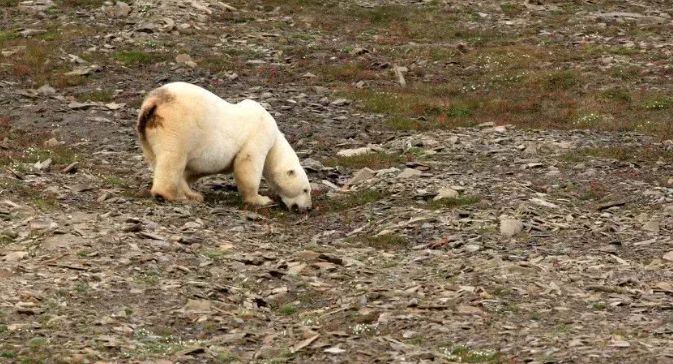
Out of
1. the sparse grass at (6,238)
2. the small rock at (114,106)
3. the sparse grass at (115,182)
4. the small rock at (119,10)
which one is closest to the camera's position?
the sparse grass at (6,238)

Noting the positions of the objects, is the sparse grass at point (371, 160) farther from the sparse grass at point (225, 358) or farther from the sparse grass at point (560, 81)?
the sparse grass at point (225, 358)

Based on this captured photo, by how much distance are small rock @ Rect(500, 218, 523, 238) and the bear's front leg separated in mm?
4305

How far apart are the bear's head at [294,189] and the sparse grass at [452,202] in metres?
2.12

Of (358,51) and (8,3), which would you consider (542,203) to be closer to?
(358,51)

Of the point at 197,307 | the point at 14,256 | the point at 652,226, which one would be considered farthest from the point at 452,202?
the point at 14,256

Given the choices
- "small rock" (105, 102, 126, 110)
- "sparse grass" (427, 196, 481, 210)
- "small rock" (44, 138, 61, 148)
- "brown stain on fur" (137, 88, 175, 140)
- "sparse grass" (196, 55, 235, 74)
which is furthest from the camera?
"sparse grass" (196, 55, 235, 74)

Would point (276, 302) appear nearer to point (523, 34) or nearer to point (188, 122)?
point (188, 122)

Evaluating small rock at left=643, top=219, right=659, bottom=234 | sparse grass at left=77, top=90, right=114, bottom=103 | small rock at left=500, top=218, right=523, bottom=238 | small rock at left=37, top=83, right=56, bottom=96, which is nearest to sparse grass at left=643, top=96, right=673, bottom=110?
small rock at left=643, top=219, right=659, bottom=234

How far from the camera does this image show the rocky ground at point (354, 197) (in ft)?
45.3

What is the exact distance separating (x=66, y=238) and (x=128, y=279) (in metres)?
1.63

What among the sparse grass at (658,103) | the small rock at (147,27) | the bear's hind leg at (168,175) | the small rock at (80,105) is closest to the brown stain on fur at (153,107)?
the bear's hind leg at (168,175)

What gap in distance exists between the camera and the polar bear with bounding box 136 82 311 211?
19344mm

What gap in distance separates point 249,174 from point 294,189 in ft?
2.93

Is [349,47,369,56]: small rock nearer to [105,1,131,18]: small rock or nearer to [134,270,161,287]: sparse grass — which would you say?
[105,1,131,18]: small rock
